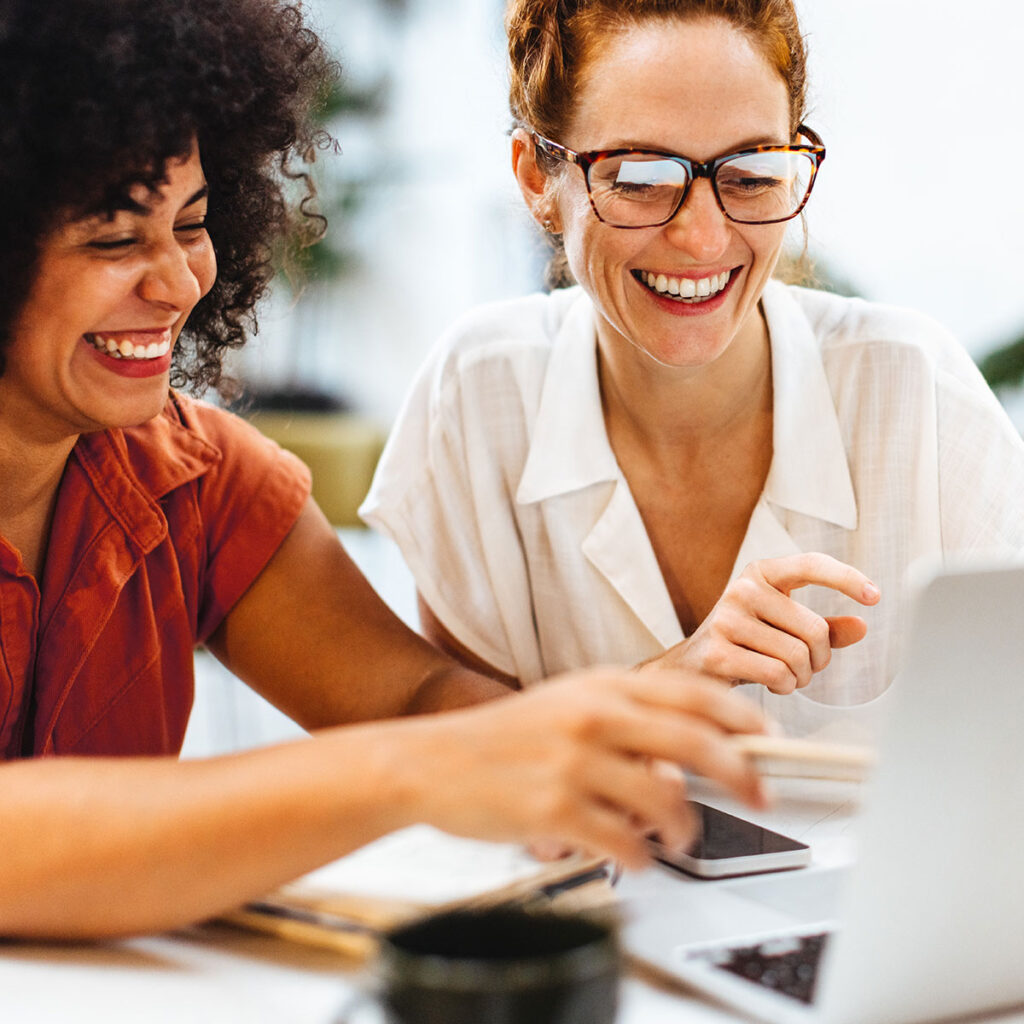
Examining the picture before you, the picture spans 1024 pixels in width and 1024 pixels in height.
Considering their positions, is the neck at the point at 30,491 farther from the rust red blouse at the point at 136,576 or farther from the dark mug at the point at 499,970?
the dark mug at the point at 499,970

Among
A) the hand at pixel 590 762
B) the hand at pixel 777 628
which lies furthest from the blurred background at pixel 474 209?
the hand at pixel 590 762

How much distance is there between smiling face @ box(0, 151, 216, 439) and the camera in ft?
3.73

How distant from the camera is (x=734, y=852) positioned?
96 cm

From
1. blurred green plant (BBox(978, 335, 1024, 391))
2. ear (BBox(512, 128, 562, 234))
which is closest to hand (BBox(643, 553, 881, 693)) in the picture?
ear (BBox(512, 128, 562, 234))

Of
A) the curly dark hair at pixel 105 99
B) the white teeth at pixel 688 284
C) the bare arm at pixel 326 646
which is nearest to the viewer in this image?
the curly dark hair at pixel 105 99

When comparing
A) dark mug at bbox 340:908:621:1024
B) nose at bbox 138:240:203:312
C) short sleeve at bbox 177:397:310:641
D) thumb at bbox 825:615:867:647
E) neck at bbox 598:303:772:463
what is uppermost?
nose at bbox 138:240:203:312

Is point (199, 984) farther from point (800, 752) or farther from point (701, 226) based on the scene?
point (701, 226)

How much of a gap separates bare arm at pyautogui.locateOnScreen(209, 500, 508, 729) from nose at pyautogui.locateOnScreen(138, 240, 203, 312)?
342 millimetres

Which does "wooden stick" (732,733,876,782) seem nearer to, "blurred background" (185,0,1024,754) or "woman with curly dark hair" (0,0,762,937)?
"woman with curly dark hair" (0,0,762,937)

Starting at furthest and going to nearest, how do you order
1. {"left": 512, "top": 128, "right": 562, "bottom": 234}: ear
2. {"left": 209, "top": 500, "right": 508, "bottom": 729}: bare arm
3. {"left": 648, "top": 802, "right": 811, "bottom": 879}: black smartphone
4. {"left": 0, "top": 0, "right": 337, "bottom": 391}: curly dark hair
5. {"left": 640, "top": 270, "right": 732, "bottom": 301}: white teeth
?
{"left": 512, "top": 128, "right": 562, "bottom": 234}: ear
{"left": 640, "top": 270, "right": 732, "bottom": 301}: white teeth
{"left": 209, "top": 500, "right": 508, "bottom": 729}: bare arm
{"left": 0, "top": 0, "right": 337, "bottom": 391}: curly dark hair
{"left": 648, "top": 802, "right": 811, "bottom": 879}: black smartphone

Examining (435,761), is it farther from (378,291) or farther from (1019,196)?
(378,291)

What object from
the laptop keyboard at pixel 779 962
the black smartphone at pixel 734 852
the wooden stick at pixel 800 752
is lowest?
the black smartphone at pixel 734 852

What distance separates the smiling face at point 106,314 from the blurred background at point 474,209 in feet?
1.21

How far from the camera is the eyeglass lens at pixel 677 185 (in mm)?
1380
